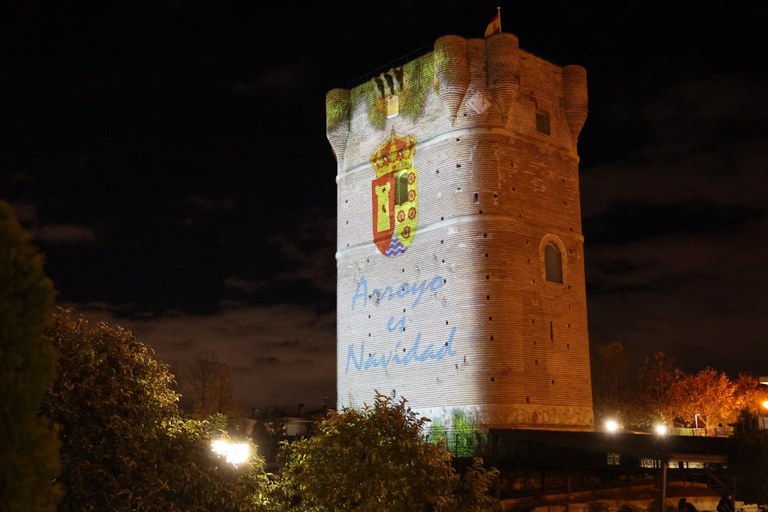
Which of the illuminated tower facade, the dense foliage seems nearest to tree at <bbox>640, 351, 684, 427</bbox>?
the dense foliage

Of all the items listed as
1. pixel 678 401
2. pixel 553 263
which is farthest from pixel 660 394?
pixel 553 263

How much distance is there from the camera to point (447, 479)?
14.6 metres

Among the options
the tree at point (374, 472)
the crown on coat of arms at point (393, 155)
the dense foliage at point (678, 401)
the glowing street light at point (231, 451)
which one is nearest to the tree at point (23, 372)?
the glowing street light at point (231, 451)

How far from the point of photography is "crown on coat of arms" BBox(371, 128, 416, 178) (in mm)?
31984

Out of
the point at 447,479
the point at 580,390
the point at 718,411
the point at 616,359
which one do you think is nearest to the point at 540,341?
the point at 580,390

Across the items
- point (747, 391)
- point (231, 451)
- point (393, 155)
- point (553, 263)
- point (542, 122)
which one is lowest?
point (231, 451)

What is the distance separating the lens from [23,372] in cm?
777

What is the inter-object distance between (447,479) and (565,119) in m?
21.0

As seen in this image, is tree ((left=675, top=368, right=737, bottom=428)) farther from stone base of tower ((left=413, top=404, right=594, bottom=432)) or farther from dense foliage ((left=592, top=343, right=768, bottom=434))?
stone base of tower ((left=413, top=404, right=594, bottom=432))

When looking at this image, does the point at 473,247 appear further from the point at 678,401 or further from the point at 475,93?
the point at 678,401

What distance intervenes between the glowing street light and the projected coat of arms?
1887 centimetres

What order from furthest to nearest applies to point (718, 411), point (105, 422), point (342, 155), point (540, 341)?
point (718, 411), point (342, 155), point (540, 341), point (105, 422)

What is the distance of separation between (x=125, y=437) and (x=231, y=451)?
190 centimetres

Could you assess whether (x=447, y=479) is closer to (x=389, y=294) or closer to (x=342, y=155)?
(x=389, y=294)
